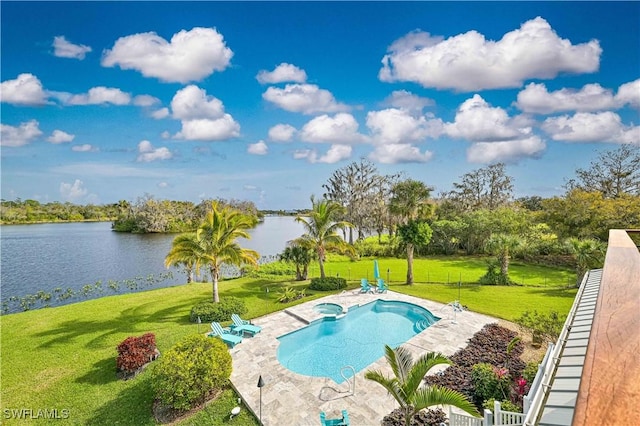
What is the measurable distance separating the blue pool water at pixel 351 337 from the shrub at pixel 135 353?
177 inches

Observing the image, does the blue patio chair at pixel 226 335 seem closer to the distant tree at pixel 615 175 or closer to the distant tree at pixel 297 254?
the distant tree at pixel 297 254

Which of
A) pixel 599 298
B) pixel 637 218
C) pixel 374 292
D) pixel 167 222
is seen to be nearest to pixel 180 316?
pixel 374 292

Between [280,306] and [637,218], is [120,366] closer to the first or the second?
[280,306]

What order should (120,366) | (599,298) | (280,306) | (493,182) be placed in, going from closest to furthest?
(599,298) → (120,366) → (280,306) → (493,182)

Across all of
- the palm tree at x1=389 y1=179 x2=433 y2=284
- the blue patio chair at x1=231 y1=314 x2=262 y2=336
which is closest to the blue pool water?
the blue patio chair at x1=231 y1=314 x2=262 y2=336

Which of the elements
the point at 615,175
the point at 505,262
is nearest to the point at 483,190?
the point at 615,175

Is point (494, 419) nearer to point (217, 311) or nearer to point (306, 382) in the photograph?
point (306, 382)

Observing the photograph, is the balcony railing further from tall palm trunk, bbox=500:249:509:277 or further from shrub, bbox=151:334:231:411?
tall palm trunk, bbox=500:249:509:277

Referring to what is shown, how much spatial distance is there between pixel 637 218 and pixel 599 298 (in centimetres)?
2929

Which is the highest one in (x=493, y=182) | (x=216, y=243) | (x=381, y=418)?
(x=493, y=182)

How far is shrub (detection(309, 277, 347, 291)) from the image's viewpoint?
64.9ft

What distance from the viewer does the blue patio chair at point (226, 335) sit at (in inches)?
479

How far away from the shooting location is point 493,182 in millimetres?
41688

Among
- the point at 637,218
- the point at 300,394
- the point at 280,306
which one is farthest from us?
the point at 637,218
